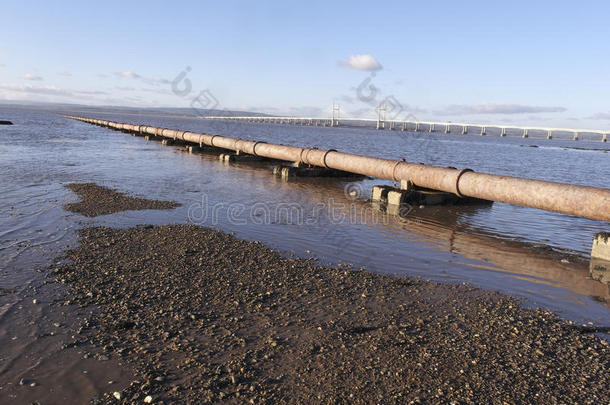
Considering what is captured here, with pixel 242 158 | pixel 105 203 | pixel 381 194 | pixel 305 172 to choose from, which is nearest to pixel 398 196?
pixel 381 194

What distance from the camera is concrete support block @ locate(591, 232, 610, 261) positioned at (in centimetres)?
678

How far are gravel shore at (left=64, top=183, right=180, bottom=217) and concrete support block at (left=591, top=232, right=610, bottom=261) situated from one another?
8159 mm

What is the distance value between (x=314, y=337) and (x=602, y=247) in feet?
18.1

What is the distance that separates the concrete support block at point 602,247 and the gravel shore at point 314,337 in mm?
2909

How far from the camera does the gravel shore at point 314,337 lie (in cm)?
320

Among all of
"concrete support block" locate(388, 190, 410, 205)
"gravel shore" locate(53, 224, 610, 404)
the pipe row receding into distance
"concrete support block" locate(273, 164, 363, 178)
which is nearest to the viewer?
"gravel shore" locate(53, 224, 610, 404)

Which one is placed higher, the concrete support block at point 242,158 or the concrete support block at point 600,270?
the concrete support block at point 242,158

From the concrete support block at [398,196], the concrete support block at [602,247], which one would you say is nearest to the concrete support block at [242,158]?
the concrete support block at [398,196]

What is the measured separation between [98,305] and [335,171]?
12.2 m

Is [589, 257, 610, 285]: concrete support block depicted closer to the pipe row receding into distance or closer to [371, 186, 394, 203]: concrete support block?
the pipe row receding into distance

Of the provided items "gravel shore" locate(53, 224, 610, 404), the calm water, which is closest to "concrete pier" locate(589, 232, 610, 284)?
the calm water

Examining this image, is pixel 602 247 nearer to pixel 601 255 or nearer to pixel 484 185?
pixel 601 255

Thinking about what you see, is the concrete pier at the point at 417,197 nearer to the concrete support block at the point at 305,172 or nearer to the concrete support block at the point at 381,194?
the concrete support block at the point at 381,194

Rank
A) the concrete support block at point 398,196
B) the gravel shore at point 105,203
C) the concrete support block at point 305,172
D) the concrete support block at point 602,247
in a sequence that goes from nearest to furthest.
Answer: the concrete support block at point 602,247 → the gravel shore at point 105,203 → the concrete support block at point 398,196 → the concrete support block at point 305,172
